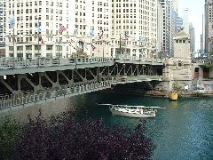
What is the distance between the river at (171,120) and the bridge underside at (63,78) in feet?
24.9

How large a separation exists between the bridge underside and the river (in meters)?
7.59

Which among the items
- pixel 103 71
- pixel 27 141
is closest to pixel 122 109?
pixel 103 71

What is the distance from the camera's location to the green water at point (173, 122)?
68.2 m

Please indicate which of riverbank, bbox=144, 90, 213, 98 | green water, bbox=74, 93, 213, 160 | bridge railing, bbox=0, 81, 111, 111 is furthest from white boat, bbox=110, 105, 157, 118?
riverbank, bbox=144, 90, 213, 98

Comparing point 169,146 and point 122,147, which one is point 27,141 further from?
point 169,146

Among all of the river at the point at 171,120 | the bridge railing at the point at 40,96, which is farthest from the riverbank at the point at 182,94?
the bridge railing at the point at 40,96

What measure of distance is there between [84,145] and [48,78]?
142ft

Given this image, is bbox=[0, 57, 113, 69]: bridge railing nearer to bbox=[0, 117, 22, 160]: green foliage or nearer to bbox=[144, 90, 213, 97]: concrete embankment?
bbox=[0, 117, 22, 160]: green foliage

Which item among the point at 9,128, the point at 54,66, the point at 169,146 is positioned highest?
the point at 54,66

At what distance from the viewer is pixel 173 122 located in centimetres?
9556

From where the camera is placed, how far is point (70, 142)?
3244cm

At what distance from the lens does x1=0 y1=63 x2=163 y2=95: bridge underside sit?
221 ft

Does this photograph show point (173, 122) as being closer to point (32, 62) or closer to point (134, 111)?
point (134, 111)

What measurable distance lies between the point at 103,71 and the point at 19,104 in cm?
4626
